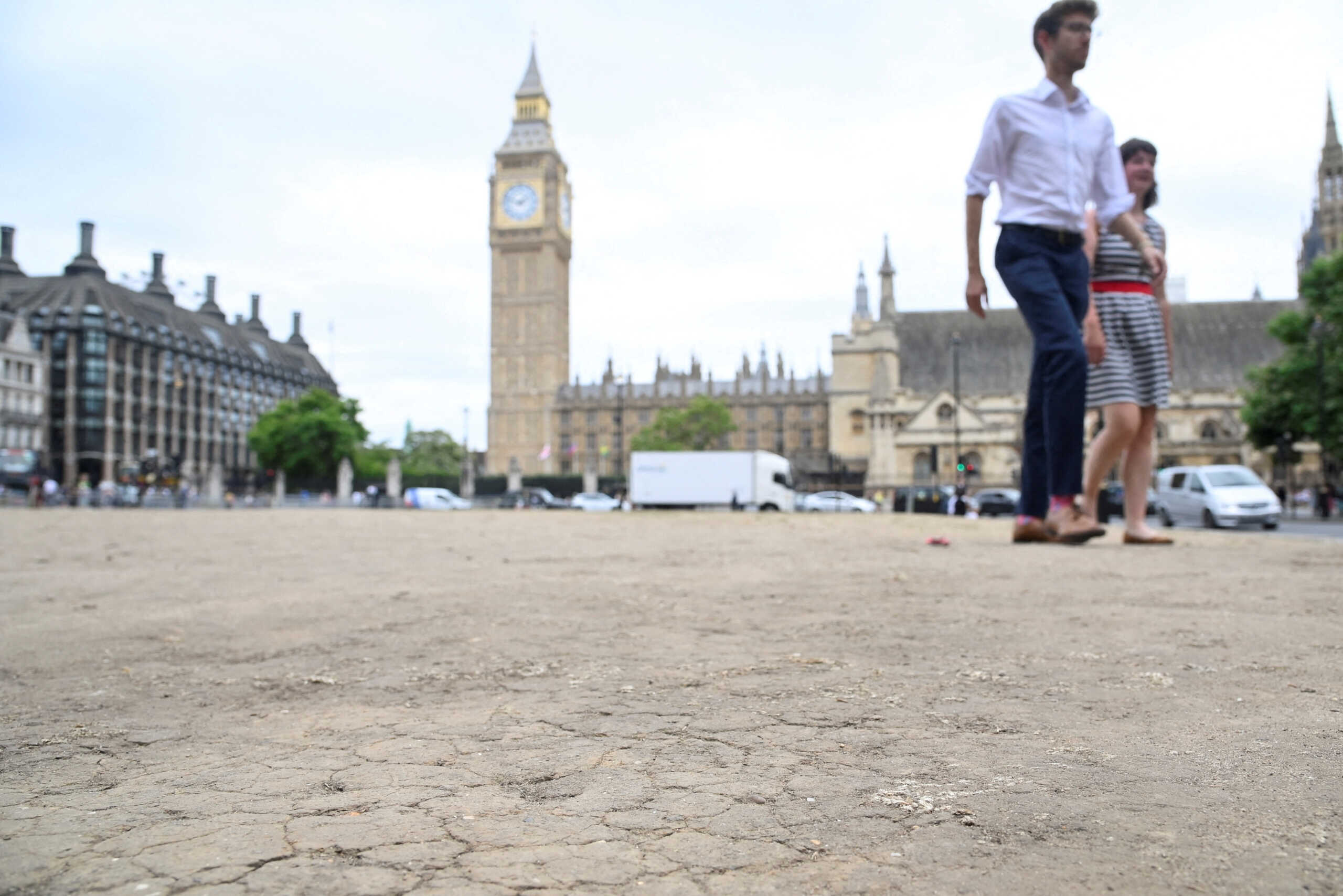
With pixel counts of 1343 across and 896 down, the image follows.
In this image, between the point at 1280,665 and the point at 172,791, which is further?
the point at 1280,665

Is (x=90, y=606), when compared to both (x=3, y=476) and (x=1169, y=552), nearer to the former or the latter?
(x=1169, y=552)

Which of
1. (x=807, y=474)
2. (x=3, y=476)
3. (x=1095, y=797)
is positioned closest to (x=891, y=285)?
(x=807, y=474)

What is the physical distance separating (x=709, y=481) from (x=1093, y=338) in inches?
1300

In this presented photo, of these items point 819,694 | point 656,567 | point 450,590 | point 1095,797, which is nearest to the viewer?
point 1095,797

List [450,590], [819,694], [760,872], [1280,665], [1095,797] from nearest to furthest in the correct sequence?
1. [760,872]
2. [1095,797]
3. [819,694]
4. [1280,665]
5. [450,590]

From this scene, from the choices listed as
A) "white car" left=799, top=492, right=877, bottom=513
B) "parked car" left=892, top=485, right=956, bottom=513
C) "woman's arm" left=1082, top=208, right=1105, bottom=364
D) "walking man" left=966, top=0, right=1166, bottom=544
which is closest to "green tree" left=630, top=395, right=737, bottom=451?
"parked car" left=892, top=485, right=956, bottom=513

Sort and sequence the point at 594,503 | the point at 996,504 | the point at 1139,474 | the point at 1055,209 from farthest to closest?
the point at 594,503 < the point at 996,504 < the point at 1139,474 < the point at 1055,209

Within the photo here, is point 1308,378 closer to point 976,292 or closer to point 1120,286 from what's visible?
point 1120,286

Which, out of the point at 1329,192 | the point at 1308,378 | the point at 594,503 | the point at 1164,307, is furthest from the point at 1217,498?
the point at 1329,192

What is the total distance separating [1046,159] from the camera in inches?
228

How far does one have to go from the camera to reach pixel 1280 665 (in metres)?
2.52

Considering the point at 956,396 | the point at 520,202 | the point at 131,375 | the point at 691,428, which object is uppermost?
the point at 520,202

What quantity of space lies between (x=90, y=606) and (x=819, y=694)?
3362 millimetres

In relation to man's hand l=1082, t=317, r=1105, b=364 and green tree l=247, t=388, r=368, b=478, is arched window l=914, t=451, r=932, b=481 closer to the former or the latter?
green tree l=247, t=388, r=368, b=478
